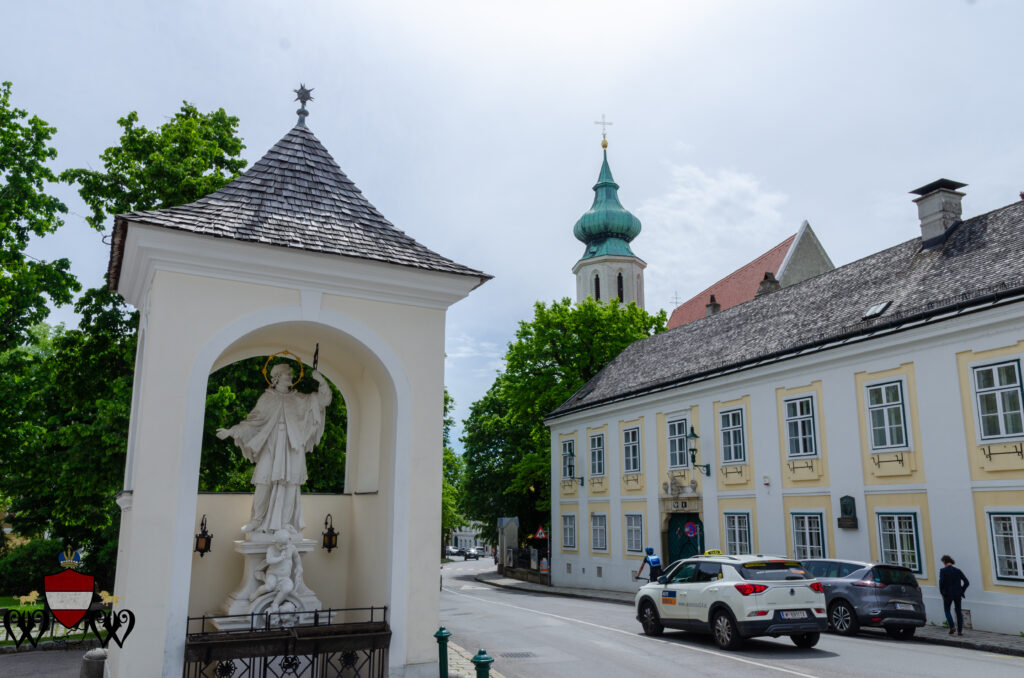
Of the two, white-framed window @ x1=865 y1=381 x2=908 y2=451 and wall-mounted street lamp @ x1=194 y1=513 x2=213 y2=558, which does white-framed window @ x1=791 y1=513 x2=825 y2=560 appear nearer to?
white-framed window @ x1=865 y1=381 x2=908 y2=451

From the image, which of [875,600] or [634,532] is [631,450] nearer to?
[634,532]

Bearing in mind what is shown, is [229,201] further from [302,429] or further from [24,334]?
[24,334]

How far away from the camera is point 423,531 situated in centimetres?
850

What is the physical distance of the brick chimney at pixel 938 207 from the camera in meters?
20.2

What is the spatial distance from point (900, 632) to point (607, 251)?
4643 centimetres

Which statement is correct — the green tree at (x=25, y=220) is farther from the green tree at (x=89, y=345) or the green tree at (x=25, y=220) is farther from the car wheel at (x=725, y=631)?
the car wheel at (x=725, y=631)

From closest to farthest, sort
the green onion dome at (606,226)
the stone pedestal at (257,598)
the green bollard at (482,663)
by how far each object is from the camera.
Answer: the green bollard at (482,663) < the stone pedestal at (257,598) < the green onion dome at (606,226)

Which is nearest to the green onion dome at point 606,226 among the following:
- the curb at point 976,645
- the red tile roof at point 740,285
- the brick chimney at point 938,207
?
the red tile roof at point 740,285

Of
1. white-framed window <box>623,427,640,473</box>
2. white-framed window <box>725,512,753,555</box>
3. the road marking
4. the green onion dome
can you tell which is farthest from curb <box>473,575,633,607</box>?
the green onion dome

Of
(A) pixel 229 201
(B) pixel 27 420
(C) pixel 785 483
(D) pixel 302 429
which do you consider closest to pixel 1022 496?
(C) pixel 785 483

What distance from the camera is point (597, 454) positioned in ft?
97.9

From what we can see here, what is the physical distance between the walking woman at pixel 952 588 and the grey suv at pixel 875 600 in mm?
471

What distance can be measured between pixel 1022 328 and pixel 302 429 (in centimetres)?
1402

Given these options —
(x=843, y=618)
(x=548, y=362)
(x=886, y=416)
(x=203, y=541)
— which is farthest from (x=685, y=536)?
(x=203, y=541)
